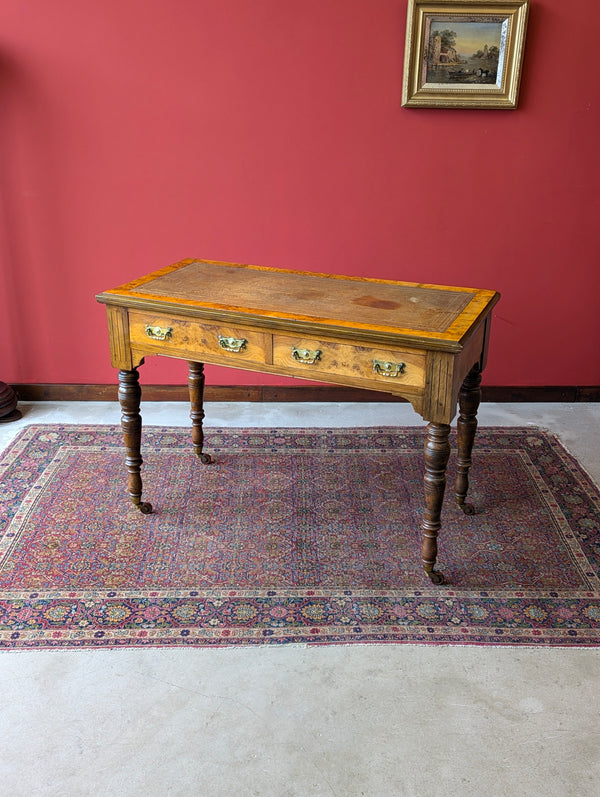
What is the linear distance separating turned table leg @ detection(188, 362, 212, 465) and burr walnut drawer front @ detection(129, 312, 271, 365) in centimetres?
68

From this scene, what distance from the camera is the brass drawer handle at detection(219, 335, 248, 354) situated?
276cm

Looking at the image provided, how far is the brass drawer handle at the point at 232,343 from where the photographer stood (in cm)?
276

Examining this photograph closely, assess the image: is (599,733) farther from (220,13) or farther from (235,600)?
(220,13)

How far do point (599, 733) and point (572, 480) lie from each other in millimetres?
1567

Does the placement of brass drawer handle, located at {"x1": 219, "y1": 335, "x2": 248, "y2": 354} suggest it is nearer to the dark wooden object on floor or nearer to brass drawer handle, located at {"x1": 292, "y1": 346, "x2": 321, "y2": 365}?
brass drawer handle, located at {"x1": 292, "y1": 346, "x2": 321, "y2": 365}

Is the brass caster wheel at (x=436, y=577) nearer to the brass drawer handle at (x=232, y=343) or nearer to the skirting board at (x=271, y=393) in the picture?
the brass drawer handle at (x=232, y=343)

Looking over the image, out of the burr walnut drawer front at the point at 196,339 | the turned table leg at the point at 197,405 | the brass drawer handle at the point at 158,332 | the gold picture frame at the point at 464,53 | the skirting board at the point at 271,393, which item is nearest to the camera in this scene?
the burr walnut drawer front at the point at 196,339

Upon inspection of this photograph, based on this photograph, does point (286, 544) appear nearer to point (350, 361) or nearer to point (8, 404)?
point (350, 361)

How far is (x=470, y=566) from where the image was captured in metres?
2.93

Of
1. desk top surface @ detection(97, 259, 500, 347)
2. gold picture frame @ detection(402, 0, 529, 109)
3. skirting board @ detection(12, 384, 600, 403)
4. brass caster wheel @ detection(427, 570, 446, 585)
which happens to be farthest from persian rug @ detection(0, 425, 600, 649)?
gold picture frame @ detection(402, 0, 529, 109)

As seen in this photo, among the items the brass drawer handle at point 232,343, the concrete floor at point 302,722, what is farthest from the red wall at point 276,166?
the concrete floor at point 302,722

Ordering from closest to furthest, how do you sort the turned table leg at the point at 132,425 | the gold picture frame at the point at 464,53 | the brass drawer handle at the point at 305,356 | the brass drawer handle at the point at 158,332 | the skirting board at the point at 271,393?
the brass drawer handle at the point at 305,356, the brass drawer handle at the point at 158,332, the turned table leg at the point at 132,425, the gold picture frame at the point at 464,53, the skirting board at the point at 271,393

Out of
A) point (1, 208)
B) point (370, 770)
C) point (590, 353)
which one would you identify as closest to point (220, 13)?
point (1, 208)

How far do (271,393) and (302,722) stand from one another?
250 cm
